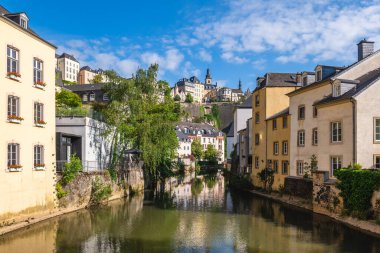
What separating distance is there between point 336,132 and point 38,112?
20.7m

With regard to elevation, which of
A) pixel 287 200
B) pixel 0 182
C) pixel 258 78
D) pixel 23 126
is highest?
pixel 258 78

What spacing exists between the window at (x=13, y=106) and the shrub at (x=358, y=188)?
20.4 metres

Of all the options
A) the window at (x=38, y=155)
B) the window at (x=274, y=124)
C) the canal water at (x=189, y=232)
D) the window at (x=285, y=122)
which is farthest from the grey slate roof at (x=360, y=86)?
the window at (x=38, y=155)

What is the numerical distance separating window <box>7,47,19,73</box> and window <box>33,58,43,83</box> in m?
1.79

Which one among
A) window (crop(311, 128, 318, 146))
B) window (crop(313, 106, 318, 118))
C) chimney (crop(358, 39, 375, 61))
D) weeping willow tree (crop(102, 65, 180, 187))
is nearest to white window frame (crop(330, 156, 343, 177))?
window (crop(311, 128, 318, 146))

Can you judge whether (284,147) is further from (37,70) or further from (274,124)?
(37,70)

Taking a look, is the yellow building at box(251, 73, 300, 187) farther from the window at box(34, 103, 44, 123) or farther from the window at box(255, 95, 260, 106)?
the window at box(34, 103, 44, 123)

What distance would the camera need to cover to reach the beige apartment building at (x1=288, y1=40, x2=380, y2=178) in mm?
24812

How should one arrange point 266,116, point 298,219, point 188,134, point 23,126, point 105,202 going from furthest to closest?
point 188,134 < point 266,116 < point 105,202 < point 298,219 < point 23,126

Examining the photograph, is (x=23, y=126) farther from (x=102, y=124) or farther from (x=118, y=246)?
(x=102, y=124)

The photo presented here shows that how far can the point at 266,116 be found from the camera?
134ft

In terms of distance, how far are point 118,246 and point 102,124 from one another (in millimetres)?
20842

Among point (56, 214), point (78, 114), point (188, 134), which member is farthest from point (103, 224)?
point (188, 134)

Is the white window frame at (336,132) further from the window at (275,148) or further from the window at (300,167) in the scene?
the window at (275,148)
